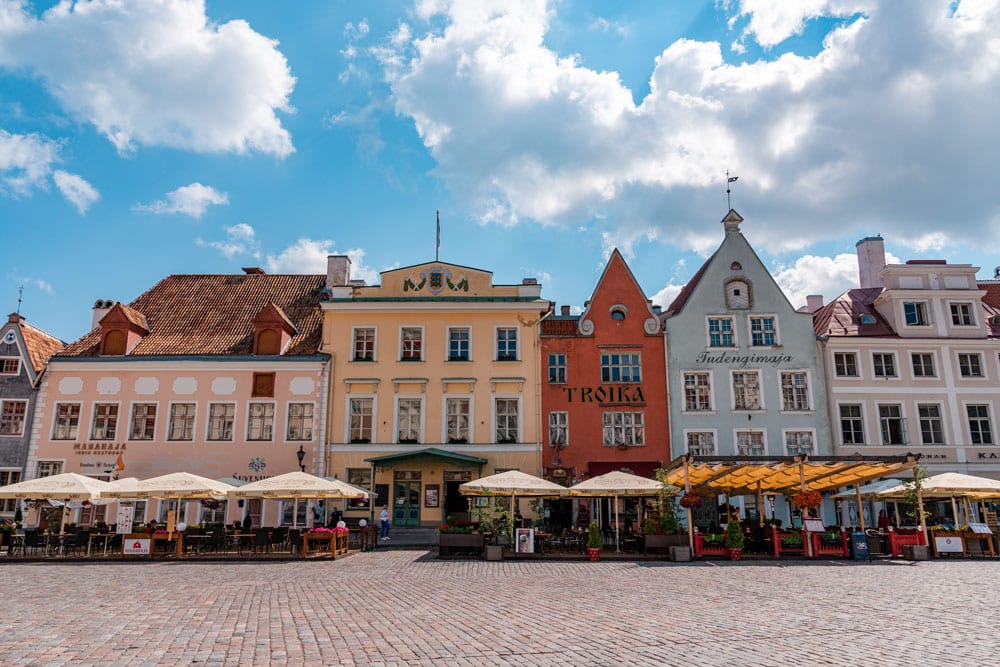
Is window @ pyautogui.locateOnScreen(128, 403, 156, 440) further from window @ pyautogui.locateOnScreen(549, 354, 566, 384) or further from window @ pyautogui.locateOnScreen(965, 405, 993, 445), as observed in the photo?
window @ pyautogui.locateOnScreen(965, 405, 993, 445)

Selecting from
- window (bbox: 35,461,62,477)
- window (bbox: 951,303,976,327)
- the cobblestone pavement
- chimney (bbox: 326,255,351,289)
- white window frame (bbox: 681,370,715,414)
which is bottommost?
the cobblestone pavement

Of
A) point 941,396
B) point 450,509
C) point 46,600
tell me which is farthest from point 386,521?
point 941,396

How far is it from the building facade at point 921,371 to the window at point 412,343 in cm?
1740

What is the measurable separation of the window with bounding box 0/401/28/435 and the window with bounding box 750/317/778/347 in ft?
102

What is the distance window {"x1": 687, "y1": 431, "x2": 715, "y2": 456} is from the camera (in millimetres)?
31469

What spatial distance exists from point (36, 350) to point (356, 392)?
1412 centimetres

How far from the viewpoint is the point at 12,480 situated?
3078 cm

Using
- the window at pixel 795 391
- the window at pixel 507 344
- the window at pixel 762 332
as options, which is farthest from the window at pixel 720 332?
the window at pixel 507 344

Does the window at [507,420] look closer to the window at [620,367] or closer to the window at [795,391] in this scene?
the window at [620,367]

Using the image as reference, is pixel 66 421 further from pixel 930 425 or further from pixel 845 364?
pixel 930 425

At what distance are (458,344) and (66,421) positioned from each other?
16.7 m

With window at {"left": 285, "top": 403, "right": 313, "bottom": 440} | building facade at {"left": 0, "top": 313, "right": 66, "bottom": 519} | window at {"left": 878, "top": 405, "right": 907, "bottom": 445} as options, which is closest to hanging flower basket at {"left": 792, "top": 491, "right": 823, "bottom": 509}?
window at {"left": 878, "top": 405, "right": 907, "bottom": 445}

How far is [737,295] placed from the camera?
33.4 metres

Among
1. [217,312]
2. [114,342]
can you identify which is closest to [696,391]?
[217,312]
